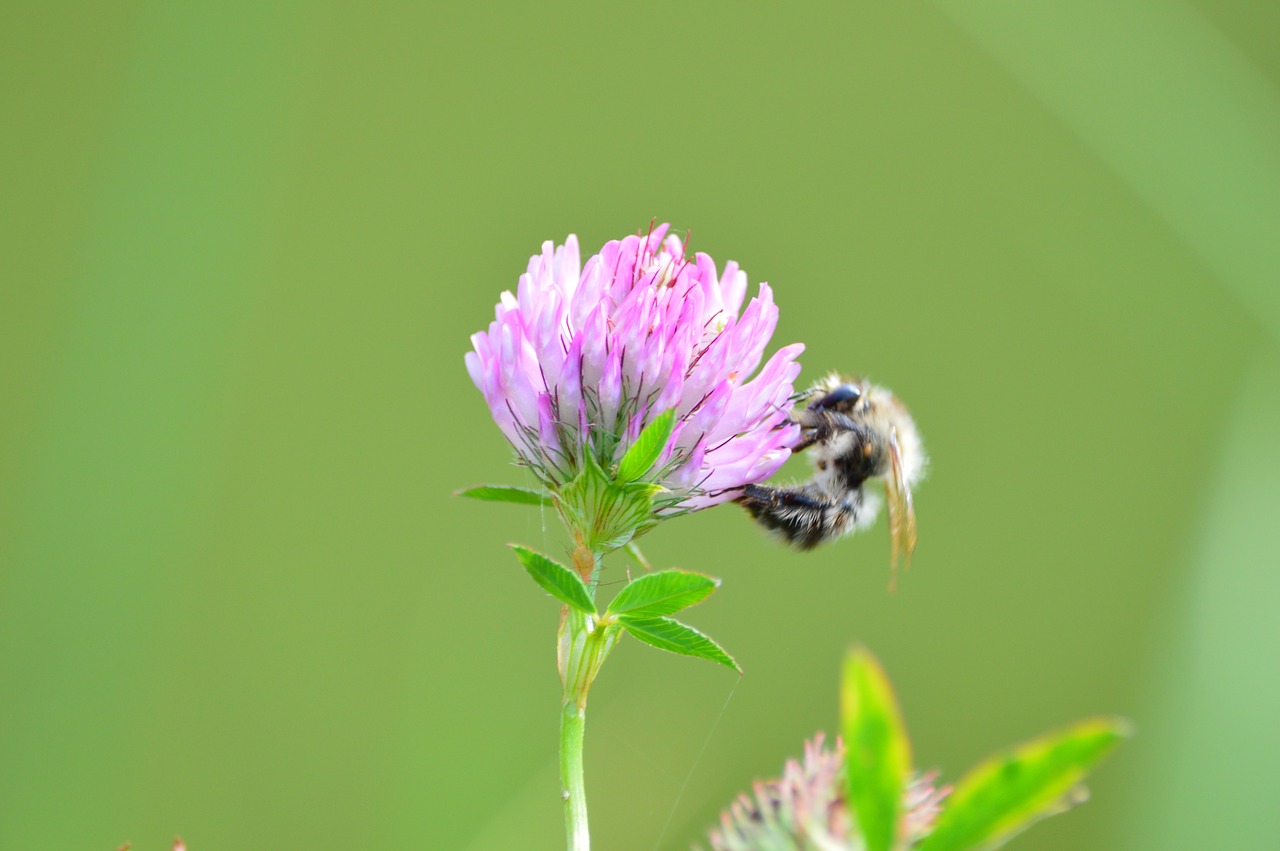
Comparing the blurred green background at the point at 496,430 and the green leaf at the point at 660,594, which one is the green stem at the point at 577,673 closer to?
the green leaf at the point at 660,594

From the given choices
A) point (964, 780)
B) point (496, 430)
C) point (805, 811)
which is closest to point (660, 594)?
point (805, 811)

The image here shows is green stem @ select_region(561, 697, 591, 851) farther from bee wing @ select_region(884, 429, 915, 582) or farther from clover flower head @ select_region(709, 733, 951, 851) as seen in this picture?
bee wing @ select_region(884, 429, 915, 582)

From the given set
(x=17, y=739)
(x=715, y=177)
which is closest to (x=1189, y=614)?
(x=715, y=177)

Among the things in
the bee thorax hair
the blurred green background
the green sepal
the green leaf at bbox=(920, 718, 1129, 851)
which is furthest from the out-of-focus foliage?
the blurred green background

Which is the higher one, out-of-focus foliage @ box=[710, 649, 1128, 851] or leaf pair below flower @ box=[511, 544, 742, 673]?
leaf pair below flower @ box=[511, 544, 742, 673]

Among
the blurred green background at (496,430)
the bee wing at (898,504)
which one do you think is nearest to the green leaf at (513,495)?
the bee wing at (898,504)

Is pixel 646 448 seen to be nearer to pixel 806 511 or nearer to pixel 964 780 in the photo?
pixel 806 511
